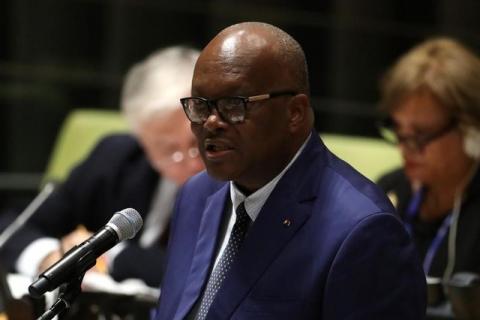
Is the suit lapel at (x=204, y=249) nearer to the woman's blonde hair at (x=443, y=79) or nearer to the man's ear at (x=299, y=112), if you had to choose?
the man's ear at (x=299, y=112)

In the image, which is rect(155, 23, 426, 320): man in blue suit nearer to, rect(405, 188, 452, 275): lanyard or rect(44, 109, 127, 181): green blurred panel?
rect(405, 188, 452, 275): lanyard

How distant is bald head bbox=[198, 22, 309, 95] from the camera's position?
1.89m

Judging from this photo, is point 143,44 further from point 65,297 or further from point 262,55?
point 65,297

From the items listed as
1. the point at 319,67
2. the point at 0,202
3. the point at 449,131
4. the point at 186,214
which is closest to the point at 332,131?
the point at 319,67

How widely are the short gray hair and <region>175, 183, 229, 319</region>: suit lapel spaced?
1495 millimetres

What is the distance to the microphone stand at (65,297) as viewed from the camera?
177cm

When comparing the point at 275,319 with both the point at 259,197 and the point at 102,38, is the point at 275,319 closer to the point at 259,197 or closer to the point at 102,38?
the point at 259,197

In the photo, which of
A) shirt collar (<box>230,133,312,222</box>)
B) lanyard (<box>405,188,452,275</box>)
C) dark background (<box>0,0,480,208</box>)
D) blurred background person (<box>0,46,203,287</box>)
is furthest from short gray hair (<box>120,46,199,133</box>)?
dark background (<box>0,0,480,208</box>)

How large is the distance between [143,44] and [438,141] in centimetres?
419

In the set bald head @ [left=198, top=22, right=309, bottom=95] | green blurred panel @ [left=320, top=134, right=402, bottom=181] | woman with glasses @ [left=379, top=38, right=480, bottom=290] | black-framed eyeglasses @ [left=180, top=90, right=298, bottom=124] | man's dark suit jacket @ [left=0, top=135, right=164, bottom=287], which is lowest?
man's dark suit jacket @ [left=0, top=135, right=164, bottom=287]

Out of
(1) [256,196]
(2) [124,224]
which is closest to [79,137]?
(1) [256,196]

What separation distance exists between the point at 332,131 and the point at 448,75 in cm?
444

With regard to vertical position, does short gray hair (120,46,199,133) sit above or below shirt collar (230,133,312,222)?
below

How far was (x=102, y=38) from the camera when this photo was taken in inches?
281
